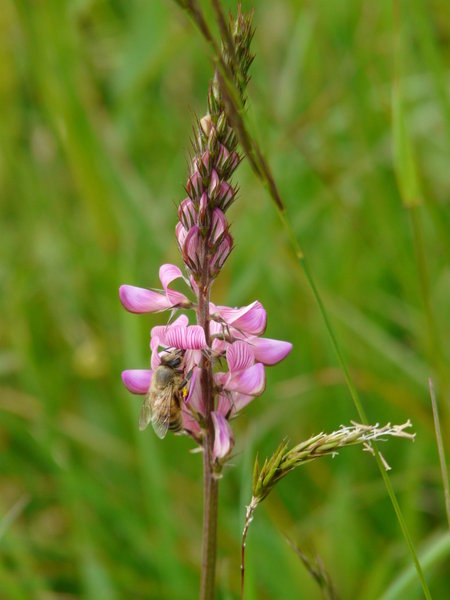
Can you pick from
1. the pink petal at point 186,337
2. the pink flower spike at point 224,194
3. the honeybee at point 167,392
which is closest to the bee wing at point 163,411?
the honeybee at point 167,392

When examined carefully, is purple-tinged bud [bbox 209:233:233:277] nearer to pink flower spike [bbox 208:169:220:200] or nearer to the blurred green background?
pink flower spike [bbox 208:169:220:200]

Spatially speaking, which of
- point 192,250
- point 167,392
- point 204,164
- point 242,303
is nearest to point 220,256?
point 192,250

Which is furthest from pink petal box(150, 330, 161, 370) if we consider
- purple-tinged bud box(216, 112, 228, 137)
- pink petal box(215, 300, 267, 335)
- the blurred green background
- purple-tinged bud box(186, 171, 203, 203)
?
Result: the blurred green background

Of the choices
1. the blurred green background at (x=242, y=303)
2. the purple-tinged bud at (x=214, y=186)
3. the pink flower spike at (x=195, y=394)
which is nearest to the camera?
the purple-tinged bud at (x=214, y=186)

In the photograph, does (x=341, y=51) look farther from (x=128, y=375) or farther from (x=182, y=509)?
(x=128, y=375)

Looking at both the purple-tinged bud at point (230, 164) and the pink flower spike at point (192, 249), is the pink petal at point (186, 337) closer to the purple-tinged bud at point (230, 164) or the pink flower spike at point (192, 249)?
the pink flower spike at point (192, 249)

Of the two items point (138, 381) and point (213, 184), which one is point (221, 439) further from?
point (213, 184)
